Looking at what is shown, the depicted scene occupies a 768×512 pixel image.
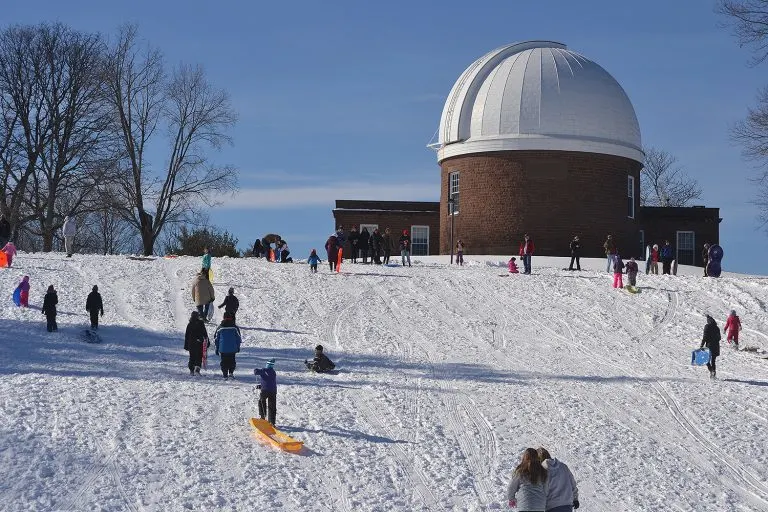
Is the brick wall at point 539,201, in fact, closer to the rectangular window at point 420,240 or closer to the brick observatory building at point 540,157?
the brick observatory building at point 540,157

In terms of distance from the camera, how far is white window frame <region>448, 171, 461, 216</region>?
1625 inches

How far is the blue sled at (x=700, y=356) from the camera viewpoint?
66.2 feet

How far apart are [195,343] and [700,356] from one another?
9.99 m

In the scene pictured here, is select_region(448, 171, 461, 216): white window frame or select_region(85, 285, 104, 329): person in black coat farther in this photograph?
select_region(448, 171, 461, 216): white window frame

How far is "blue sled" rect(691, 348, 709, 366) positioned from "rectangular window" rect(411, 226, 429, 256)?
26.1 meters

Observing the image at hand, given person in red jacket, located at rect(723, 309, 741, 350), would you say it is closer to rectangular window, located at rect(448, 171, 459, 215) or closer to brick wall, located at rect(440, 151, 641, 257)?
brick wall, located at rect(440, 151, 641, 257)

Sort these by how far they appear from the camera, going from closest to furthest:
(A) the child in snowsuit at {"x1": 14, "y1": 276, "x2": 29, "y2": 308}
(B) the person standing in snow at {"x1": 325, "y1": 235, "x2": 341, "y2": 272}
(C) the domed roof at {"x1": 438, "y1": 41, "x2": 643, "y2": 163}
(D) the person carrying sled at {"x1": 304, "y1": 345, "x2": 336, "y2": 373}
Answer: (D) the person carrying sled at {"x1": 304, "y1": 345, "x2": 336, "y2": 373} → (A) the child in snowsuit at {"x1": 14, "y1": 276, "x2": 29, "y2": 308} → (B) the person standing in snow at {"x1": 325, "y1": 235, "x2": 341, "y2": 272} → (C) the domed roof at {"x1": 438, "y1": 41, "x2": 643, "y2": 163}

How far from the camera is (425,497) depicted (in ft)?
39.7

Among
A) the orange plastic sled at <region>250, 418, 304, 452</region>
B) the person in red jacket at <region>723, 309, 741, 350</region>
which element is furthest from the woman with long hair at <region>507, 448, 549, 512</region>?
the person in red jacket at <region>723, 309, 741, 350</region>

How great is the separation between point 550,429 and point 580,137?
86.0ft

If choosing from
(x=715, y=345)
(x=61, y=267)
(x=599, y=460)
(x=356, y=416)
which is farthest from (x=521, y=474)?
(x=61, y=267)

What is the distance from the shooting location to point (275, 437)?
13.5m

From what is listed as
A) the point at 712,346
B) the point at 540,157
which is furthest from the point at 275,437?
the point at 540,157

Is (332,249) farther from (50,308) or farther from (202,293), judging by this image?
(50,308)
